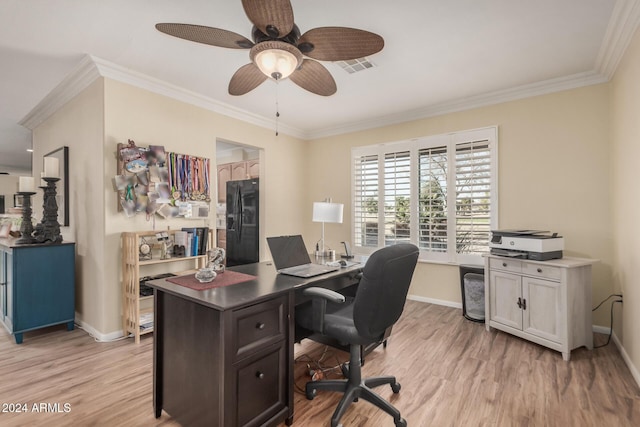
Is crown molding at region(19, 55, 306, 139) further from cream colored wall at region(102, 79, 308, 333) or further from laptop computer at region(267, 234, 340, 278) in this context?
laptop computer at region(267, 234, 340, 278)

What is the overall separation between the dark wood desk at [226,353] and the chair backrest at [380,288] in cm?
41

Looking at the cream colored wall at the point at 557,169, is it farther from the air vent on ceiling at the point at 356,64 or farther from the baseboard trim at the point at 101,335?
the baseboard trim at the point at 101,335

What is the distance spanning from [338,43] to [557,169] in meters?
2.85

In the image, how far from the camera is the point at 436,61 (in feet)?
9.01

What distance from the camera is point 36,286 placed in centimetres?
293

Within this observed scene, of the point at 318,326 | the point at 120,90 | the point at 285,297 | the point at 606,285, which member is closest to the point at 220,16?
the point at 120,90

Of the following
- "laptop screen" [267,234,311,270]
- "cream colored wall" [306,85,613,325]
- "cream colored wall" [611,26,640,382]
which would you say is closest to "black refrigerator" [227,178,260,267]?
"laptop screen" [267,234,311,270]

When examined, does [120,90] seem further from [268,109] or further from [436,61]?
[436,61]

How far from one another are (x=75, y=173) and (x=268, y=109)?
7.56ft

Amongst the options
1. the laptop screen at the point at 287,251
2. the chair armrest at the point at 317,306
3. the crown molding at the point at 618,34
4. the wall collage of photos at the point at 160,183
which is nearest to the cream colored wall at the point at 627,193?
the crown molding at the point at 618,34

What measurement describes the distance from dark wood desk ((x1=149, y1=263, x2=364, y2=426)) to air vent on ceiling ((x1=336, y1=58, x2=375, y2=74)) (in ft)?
6.70

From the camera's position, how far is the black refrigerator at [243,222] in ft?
15.2

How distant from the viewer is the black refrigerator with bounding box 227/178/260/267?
4.63 meters

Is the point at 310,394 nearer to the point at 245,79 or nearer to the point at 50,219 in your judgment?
the point at 245,79
